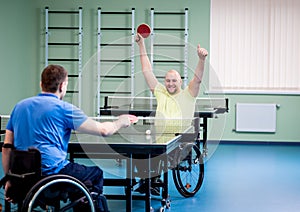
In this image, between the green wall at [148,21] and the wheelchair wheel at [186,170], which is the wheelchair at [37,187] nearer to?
the wheelchair wheel at [186,170]

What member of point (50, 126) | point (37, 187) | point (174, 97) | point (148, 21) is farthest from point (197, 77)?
point (148, 21)

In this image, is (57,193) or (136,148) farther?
(136,148)

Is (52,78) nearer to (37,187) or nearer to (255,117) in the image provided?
(37,187)

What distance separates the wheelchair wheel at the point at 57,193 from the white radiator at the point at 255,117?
6.22 m

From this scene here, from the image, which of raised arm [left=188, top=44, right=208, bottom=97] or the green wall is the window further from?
raised arm [left=188, top=44, right=208, bottom=97]

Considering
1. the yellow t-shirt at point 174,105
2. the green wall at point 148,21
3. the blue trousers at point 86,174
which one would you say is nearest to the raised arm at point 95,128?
the blue trousers at point 86,174

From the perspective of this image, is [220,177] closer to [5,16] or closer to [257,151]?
[257,151]

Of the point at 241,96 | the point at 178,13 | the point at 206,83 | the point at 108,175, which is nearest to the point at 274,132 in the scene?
the point at 241,96

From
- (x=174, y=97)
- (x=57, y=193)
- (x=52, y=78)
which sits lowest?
(x=57, y=193)

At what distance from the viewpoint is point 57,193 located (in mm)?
2777

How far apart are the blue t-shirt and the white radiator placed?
633cm

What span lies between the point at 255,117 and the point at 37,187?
6.63 meters

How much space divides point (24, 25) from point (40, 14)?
0.56 meters

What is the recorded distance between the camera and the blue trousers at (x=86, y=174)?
2881 millimetres
